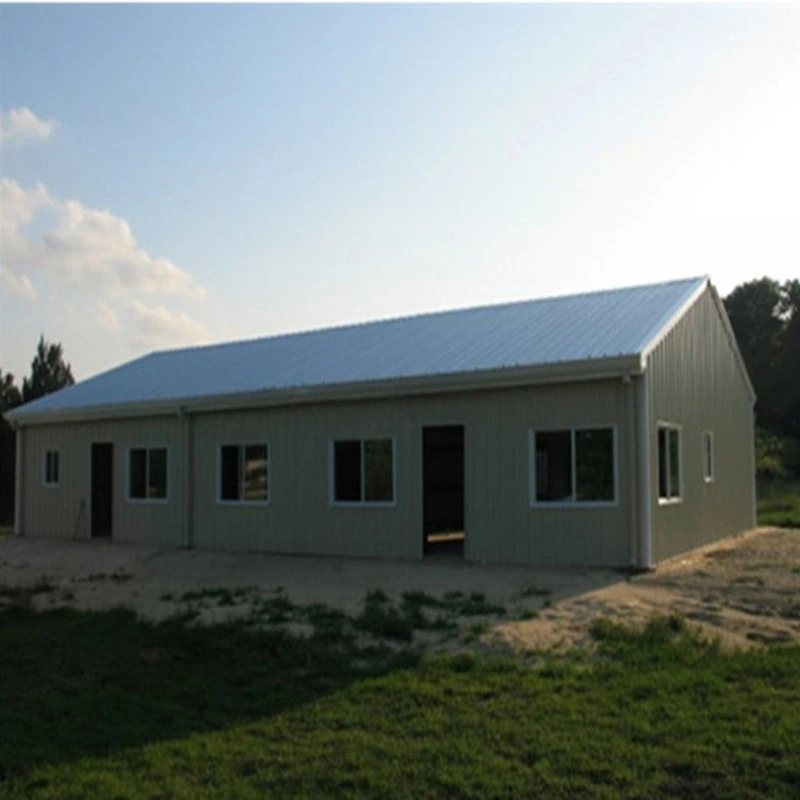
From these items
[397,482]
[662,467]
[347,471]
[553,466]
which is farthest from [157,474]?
[662,467]

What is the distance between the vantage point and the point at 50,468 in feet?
73.9

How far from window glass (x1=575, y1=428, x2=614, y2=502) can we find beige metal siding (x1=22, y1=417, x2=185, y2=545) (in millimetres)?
8717

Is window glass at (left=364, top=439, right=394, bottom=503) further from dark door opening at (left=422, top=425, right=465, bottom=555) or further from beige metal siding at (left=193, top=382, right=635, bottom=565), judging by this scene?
dark door opening at (left=422, top=425, right=465, bottom=555)

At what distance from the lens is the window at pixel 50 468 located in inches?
879

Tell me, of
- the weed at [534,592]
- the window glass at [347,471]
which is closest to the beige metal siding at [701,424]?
the weed at [534,592]

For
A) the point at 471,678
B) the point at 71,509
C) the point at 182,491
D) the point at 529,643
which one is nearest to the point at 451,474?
the point at 182,491

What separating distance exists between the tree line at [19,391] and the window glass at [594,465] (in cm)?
2394

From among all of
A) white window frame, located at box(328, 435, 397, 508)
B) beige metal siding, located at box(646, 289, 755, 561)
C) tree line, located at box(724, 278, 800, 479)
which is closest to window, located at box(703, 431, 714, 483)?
beige metal siding, located at box(646, 289, 755, 561)

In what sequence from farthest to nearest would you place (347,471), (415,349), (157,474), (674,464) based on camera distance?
(157,474) < (415,349) < (347,471) < (674,464)

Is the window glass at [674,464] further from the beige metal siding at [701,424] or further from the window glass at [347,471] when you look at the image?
the window glass at [347,471]

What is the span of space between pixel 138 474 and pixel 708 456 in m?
11.9

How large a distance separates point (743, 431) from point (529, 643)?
13.9 m

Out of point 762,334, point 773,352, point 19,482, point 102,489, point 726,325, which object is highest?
point 762,334

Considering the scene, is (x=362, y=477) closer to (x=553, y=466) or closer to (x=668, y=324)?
(x=553, y=466)
